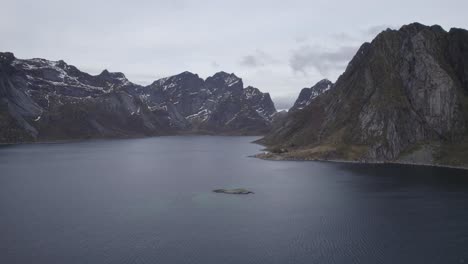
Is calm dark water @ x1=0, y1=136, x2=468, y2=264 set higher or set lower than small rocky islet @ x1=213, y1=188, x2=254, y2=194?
lower

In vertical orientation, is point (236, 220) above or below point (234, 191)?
below

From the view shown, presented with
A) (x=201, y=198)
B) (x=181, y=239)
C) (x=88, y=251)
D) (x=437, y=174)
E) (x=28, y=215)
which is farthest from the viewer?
(x=437, y=174)

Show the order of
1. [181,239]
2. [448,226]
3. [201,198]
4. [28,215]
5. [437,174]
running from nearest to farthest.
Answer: [181,239] < [448,226] < [28,215] < [201,198] < [437,174]

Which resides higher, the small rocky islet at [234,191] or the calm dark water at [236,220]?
the small rocky islet at [234,191]

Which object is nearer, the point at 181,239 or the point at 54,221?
the point at 181,239

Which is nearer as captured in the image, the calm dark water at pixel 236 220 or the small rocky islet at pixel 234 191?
the calm dark water at pixel 236 220

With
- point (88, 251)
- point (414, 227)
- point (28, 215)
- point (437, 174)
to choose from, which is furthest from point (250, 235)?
point (437, 174)

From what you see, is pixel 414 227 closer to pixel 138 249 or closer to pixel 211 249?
pixel 211 249

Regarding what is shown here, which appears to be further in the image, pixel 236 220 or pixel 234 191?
pixel 234 191
